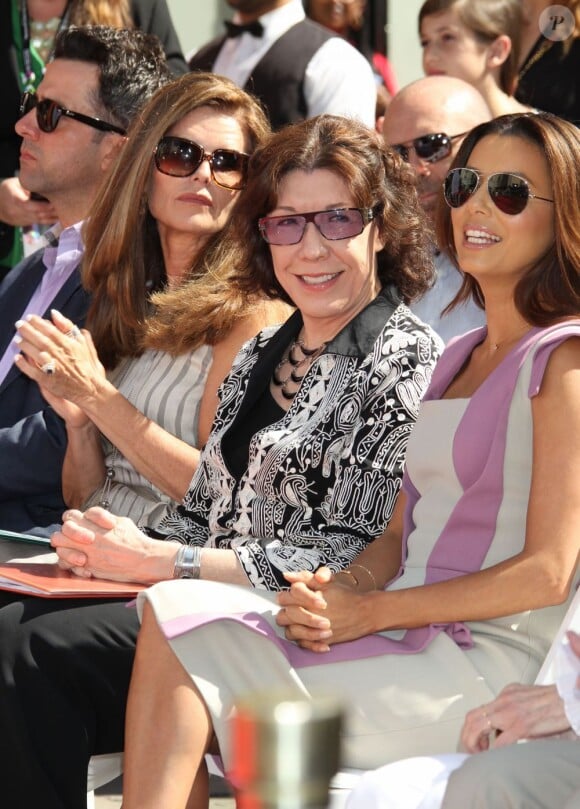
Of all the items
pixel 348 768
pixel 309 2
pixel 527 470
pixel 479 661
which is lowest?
pixel 348 768

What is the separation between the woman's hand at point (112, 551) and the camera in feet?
10.2

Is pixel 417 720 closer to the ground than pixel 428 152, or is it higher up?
closer to the ground

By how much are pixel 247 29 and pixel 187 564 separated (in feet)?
10.2

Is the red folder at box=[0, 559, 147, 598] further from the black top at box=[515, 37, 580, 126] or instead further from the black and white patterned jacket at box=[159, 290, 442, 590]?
the black top at box=[515, 37, 580, 126]

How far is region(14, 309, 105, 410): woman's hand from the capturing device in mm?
3795

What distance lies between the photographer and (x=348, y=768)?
8.29 ft

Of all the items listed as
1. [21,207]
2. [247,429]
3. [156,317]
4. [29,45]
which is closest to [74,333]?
[156,317]

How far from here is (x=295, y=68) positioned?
5.31 meters

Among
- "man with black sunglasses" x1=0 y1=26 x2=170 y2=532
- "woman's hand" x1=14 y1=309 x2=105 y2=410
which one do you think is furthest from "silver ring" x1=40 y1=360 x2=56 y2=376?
"man with black sunglasses" x1=0 y1=26 x2=170 y2=532

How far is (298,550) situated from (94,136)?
222cm

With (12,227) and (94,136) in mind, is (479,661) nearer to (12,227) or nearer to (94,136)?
(94,136)

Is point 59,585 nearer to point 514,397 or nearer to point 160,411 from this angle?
point 160,411

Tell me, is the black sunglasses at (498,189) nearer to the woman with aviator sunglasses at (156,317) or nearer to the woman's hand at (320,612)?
the woman's hand at (320,612)

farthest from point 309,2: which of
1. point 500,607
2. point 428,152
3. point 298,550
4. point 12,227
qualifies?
point 500,607
